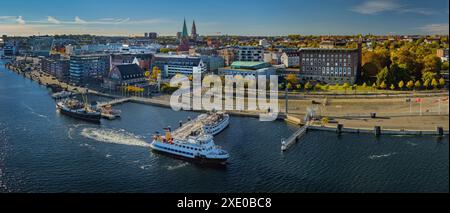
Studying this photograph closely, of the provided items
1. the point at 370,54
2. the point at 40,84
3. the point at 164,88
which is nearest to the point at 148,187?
the point at 164,88

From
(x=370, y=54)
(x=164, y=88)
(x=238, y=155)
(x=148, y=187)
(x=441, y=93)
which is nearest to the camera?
(x=148, y=187)

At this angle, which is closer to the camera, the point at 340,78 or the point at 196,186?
the point at 196,186

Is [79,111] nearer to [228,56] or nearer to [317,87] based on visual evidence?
[317,87]

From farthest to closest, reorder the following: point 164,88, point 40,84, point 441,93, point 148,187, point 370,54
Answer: point 40,84 < point 370,54 < point 164,88 < point 441,93 < point 148,187

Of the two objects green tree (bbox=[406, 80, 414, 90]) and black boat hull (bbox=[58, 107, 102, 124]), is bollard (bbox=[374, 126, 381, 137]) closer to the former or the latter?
green tree (bbox=[406, 80, 414, 90])

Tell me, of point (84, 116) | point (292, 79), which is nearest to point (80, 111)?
point (84, 116)

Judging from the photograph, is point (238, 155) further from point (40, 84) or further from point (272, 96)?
point (40, 84)

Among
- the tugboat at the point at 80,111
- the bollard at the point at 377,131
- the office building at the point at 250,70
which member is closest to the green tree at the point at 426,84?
the office building at the point at 250,70
